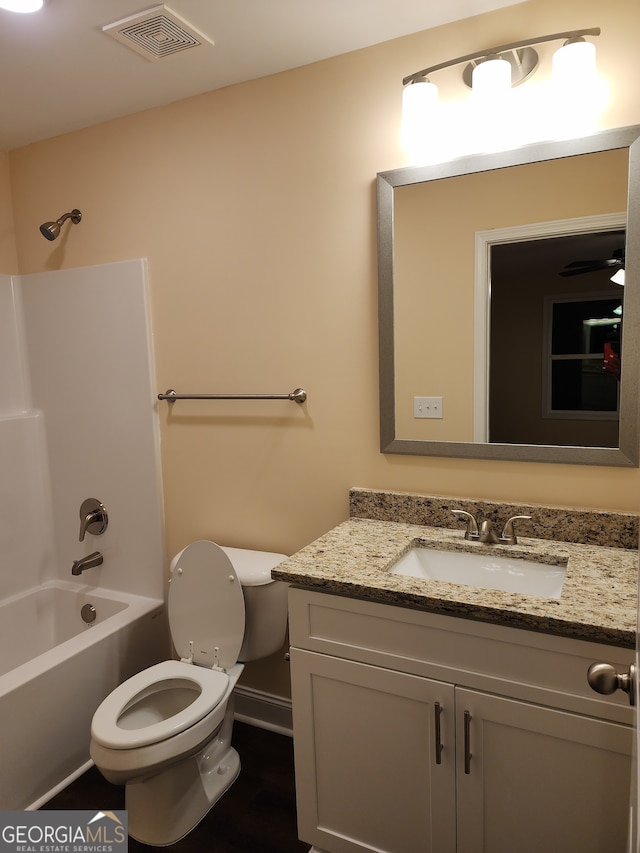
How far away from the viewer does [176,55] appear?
186 centimetres

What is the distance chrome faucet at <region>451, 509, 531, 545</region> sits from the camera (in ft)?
5.56

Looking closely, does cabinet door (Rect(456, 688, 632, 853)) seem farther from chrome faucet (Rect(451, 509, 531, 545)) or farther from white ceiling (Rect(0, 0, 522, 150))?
white ceiling (Rect(0, 0, 522, 150))

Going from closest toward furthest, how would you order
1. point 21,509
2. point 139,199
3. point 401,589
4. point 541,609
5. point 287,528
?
1. point 541,609
2. point 401,589
3. point 287,528
4. point 139,199
5. point 21,509

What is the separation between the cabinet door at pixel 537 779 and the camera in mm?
1240

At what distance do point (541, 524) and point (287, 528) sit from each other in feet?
2.96

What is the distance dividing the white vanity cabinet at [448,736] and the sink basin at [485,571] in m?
0.25

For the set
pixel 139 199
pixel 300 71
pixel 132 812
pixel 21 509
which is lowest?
pixel 132 812

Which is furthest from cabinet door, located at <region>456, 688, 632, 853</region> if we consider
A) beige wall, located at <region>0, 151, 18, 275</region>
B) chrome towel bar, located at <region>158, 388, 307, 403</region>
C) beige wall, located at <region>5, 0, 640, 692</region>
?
beige wall, located at <region>0, 151, 18, 275</region>

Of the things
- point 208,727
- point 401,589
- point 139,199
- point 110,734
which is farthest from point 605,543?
point 139,199

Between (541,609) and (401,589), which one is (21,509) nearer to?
(401,589)

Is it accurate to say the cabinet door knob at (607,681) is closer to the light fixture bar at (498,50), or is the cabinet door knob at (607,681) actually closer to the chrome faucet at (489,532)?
the chrome faucet at (489,532)

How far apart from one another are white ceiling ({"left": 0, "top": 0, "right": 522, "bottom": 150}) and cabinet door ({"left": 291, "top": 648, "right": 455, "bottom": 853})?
1.76 m

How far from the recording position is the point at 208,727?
1786 millimetres

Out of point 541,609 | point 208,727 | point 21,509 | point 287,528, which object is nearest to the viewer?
point 541,609
